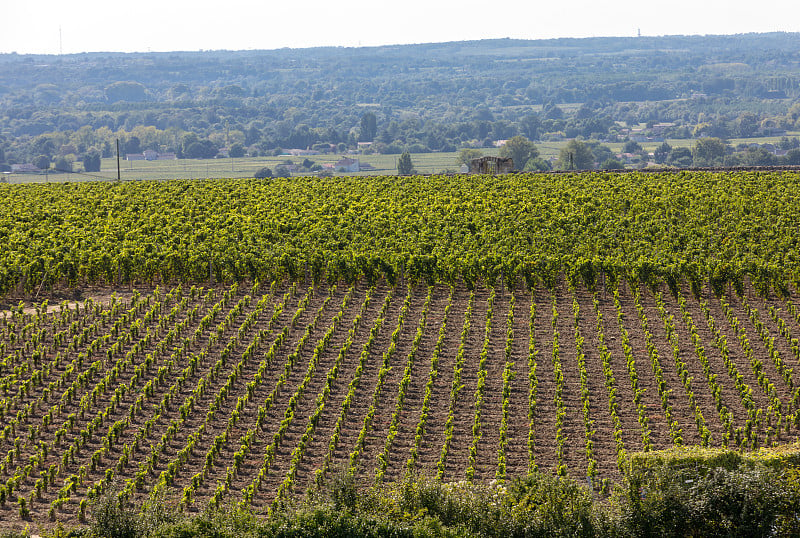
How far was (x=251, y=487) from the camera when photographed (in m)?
16.6

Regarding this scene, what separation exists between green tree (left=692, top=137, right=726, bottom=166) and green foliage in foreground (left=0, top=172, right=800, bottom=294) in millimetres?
76469

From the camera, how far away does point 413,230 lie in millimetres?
36656

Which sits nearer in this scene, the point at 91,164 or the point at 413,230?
the point at 413,230

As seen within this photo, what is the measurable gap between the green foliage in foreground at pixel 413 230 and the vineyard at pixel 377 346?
127mm

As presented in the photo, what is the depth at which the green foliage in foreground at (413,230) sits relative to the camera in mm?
30094

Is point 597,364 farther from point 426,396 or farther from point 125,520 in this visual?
point 125,520

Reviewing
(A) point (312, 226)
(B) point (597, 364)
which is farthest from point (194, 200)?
(B) point (597, 364)

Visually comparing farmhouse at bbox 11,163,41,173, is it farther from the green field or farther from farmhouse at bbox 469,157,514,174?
farmhouse at bbox 469,157,514,174

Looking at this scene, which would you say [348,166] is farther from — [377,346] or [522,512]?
[522,512]

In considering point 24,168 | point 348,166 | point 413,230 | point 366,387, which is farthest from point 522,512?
point 24,168

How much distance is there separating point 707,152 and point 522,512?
400ft

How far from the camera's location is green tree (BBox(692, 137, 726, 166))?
126 metres

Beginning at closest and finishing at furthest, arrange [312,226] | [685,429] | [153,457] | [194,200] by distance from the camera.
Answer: [153,457] < [685,429] < [312,226] < [194,200]

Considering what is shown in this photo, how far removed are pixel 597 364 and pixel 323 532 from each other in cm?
1137
